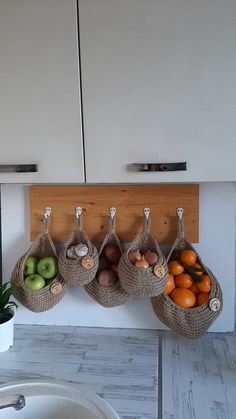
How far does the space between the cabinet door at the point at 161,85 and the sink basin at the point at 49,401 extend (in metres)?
0.62

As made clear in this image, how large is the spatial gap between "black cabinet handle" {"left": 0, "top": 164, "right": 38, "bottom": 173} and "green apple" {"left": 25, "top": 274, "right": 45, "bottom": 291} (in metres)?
0.41

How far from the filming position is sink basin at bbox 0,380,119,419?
101 cm

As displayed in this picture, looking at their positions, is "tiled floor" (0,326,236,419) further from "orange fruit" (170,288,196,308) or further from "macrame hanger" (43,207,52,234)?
"macrame hanger" (43,207,52,234)

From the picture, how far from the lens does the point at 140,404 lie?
100 centimetres

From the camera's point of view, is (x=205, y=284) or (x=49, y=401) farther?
(x=205, y=284)

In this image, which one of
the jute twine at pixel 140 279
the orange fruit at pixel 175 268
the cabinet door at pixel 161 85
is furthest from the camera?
the orange fruit at pixel 175 268

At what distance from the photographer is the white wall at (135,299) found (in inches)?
52.3

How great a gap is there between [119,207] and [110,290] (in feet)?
0.94

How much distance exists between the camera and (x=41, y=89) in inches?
40.4

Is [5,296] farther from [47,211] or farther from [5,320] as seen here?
[47,211]

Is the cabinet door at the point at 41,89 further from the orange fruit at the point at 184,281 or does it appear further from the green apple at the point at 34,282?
the orange fruit at the point at 184,281

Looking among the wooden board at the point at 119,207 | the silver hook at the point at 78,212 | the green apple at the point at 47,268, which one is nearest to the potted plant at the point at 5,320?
the green apple at the point at 47,268

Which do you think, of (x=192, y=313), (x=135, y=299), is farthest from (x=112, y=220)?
(x=192, y=313)

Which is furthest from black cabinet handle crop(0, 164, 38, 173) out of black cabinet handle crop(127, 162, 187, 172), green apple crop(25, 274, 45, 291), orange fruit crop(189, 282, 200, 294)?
orange fruit crop(189, 282, 200, 294)
